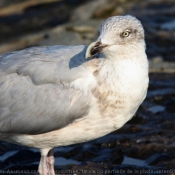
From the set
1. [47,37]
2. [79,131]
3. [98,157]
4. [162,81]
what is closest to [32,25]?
[47,37]

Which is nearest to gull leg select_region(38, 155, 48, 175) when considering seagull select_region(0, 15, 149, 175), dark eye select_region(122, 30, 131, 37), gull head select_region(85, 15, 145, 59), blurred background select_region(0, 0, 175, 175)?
seagull select_region(0, 15, 149, 175)

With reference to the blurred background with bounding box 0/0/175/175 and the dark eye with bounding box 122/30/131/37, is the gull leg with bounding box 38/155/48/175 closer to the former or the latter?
the blurred background with bounding box 0/0/175/175

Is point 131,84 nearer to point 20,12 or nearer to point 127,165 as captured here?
point 127,165

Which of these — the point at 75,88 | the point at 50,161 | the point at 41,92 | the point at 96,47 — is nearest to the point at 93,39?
the point at 50,161

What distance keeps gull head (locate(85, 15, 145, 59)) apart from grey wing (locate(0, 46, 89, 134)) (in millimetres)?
484

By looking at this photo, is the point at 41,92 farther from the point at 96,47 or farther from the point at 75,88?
the point at 96,47

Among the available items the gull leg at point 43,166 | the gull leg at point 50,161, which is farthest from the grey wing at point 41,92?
the gull leg at point 50,161

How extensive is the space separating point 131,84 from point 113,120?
514mm

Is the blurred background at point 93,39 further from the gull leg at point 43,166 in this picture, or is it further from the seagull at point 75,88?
the seagull at point 75,88

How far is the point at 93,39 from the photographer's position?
12.3 meters

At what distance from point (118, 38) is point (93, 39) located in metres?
5.64

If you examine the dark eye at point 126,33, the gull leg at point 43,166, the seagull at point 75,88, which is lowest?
the gull leg at point 43,166

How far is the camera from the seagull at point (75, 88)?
6.86 meters

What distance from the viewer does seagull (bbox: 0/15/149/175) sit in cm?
686
